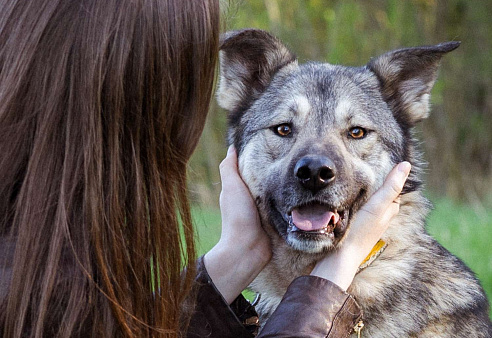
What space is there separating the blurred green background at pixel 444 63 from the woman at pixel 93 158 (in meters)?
4.11

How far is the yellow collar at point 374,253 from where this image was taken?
2623 millimetres

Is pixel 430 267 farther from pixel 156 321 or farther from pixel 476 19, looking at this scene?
pixel 476 19

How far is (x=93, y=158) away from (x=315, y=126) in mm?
1187

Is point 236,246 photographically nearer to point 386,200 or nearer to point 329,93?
point 386,200

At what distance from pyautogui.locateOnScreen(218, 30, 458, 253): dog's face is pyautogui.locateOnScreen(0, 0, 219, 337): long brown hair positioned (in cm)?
79

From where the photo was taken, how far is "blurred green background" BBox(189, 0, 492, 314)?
29.6 ft

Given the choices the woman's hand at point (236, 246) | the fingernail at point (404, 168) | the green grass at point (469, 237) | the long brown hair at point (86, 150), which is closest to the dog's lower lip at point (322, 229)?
the woman's hand at point (236, 246)

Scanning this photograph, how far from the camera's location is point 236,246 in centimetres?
255

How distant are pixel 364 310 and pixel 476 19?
10802mm

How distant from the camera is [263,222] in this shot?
2699 millimetres

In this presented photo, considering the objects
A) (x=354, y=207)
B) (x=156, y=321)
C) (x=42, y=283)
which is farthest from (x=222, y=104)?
(x=42, y=283)

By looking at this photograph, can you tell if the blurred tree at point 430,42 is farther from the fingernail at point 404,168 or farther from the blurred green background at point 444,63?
the fingernail at point 404,168

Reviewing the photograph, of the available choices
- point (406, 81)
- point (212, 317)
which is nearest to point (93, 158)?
point (212, 317)

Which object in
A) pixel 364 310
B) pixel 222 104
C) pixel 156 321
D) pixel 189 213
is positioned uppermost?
pixel 222 104
